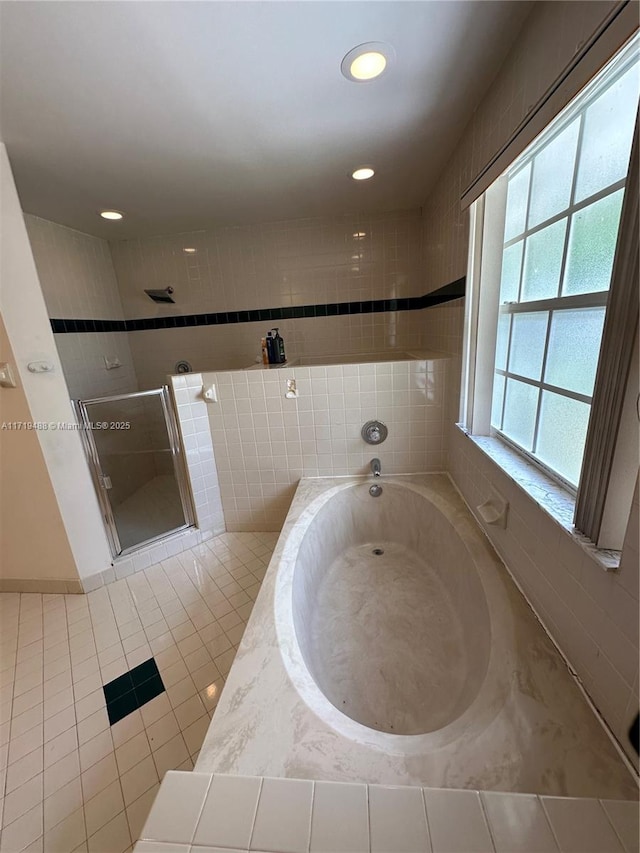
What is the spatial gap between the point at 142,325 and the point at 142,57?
227 cm

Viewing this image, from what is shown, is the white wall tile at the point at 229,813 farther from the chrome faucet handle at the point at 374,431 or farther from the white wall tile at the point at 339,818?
the chrome faucet handle at the point at 374,431

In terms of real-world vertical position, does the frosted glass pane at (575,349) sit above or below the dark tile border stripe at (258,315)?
below

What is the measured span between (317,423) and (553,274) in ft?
4.64

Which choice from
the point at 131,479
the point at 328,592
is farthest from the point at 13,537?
the point at 328,592

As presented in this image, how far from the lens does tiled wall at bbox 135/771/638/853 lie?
559 mm

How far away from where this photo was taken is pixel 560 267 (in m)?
1.04

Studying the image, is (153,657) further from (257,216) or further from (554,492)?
(257,216)

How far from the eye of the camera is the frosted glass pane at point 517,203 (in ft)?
4.11

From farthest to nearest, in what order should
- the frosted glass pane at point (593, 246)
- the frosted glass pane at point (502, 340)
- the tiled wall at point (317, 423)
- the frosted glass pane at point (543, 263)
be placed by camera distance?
the tiled wall at point (317, 423)
the frosted glass pane at point (502, 340)
the frosted glass pane at point (543, 263)
the frosted glass pane at point (593, 246)

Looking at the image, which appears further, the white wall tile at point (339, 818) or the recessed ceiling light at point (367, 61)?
the recessed ceiling light at point (367, 61)

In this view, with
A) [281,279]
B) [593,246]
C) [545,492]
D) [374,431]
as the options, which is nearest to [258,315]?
[281,279]

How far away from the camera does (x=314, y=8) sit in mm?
903

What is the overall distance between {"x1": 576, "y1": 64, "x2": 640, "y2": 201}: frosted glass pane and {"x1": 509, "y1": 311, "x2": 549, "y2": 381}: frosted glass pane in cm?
38

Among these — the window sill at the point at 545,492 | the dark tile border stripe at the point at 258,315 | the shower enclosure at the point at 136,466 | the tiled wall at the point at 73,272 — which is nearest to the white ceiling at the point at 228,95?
the tiled wall at the point at 73,272
